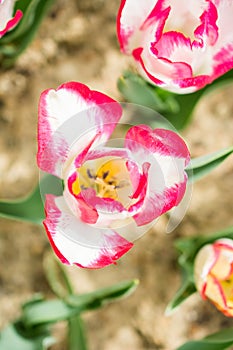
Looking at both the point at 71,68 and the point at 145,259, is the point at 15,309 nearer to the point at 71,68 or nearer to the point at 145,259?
the point at 145,259

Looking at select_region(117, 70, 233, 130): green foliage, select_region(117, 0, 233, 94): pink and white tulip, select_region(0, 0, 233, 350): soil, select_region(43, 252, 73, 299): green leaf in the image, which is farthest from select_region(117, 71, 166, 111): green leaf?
select_region(43, 252, 73, 299): green leaf

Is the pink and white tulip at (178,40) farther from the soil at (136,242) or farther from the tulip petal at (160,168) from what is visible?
the soil at (136,242)

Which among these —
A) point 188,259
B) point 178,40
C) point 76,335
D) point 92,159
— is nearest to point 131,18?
point 178,40

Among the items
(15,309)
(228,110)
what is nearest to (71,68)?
(228,110)

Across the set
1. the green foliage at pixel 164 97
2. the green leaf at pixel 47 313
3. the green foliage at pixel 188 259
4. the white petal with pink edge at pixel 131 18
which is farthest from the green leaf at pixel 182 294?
the white petal with pink edge at pixel 131 18

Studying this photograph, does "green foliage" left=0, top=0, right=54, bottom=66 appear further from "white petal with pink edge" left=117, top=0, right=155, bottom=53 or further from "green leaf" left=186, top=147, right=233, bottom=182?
"green leaf" left=186, top=147, right=233, bottom=182
